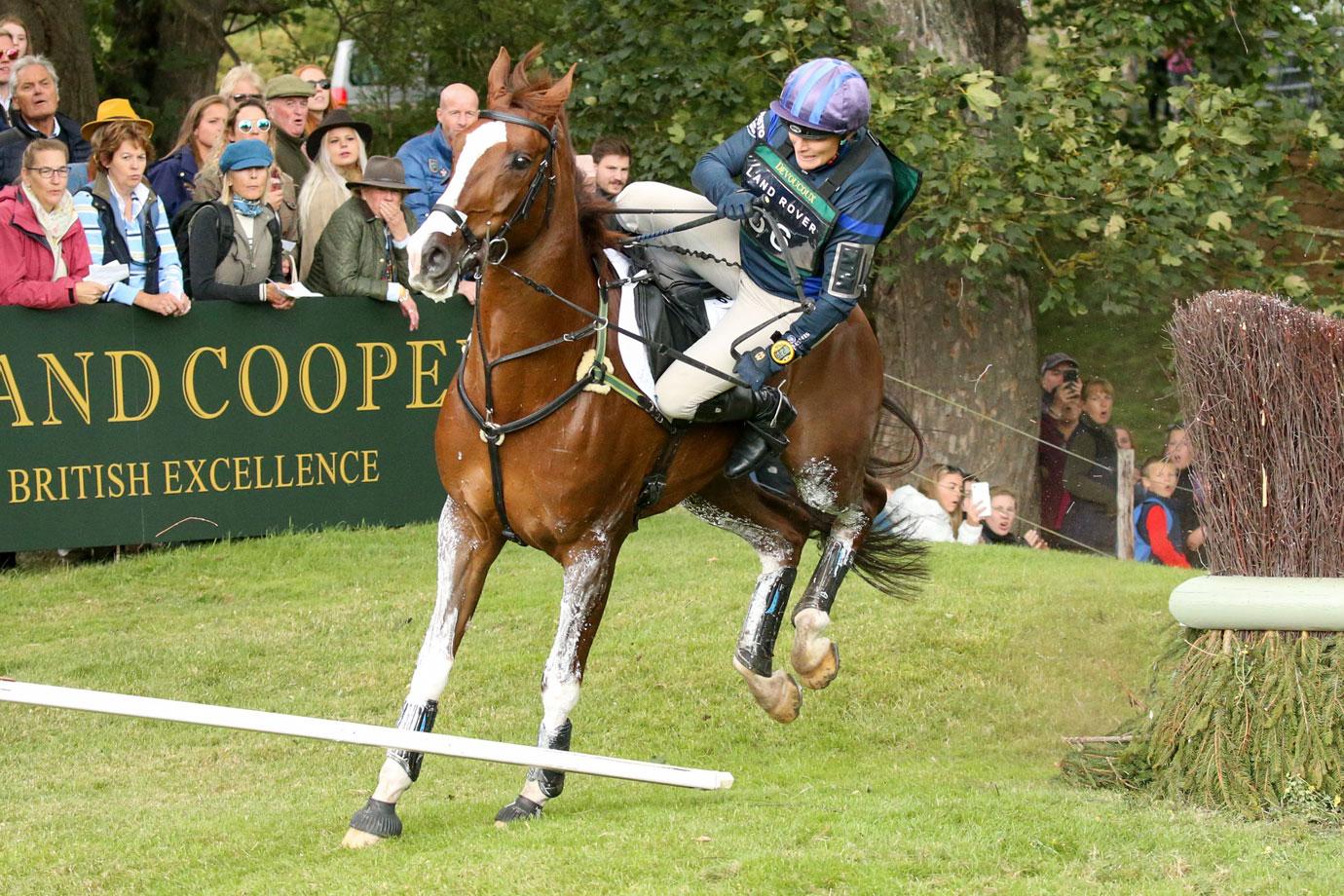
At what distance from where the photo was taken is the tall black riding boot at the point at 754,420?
6.57 meters

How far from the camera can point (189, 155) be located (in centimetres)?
1055

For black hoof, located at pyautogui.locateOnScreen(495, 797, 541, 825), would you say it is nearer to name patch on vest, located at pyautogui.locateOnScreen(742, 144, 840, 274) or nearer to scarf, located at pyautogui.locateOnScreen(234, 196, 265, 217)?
name patch on vest, located at pyautogui.locateOnScreen(742, 144, 840, 274)

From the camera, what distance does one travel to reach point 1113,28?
1249 centimetres

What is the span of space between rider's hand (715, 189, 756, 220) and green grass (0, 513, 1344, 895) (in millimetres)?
2195

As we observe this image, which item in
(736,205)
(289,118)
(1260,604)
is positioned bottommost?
(1260,604)

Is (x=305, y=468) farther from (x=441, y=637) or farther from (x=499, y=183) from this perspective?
(x=499, y=183)

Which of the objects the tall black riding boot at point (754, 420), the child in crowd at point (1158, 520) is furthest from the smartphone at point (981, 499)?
the tall black riding boot at point (754, 420)

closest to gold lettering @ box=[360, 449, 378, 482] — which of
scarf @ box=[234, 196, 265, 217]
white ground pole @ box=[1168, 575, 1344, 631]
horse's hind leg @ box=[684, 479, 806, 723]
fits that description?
scarf @ box=[234, 196, 265, 217]

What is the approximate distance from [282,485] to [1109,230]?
5984 millimetres

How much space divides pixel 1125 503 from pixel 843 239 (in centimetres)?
592

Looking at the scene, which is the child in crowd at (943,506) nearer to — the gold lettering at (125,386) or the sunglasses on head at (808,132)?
the gold lettering at (125,386)

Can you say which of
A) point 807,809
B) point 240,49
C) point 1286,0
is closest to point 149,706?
point 807,809

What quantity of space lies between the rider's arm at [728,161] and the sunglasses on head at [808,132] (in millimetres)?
293

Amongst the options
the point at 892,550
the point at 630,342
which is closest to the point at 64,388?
the point at 630,342
